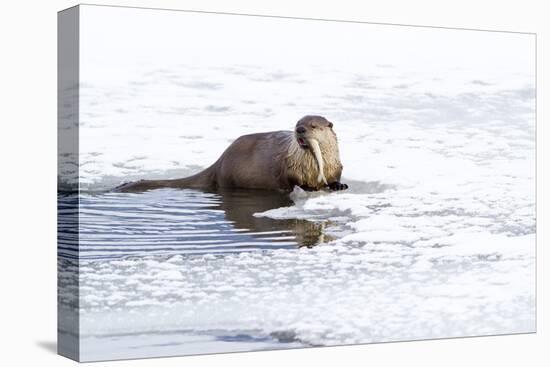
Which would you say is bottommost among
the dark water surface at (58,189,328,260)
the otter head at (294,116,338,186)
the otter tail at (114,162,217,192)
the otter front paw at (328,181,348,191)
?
the dark water surface at (58,189,328,260)

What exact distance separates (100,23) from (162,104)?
0.61m

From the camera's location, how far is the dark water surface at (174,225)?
302 inches

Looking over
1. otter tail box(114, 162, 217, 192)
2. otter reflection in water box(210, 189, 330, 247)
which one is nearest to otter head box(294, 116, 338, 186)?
otter reflection in water box(210, 189, 330, 247)

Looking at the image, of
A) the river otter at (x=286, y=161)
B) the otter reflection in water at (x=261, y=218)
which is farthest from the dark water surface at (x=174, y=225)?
the river otter at (x=286, y=161)

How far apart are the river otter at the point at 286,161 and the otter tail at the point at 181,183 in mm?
40

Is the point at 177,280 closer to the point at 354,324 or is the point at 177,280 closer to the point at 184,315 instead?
the point at 184,315

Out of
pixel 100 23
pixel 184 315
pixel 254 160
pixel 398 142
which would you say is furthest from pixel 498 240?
pixel 100 23

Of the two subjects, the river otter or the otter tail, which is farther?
the river otter

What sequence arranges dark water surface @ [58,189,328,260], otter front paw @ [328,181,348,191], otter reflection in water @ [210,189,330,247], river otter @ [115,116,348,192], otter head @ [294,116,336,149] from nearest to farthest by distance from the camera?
dark water surface @ [58,189,328,260] < otter reflection in water @ [210,189,330,247] < river otter @ [115,116,348,192] < otter head @ [294,116,336,149] < otter front paw @ [328,181,348,191]

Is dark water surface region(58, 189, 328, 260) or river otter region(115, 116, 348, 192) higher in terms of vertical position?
river otter region(115, 116, 348, 192)

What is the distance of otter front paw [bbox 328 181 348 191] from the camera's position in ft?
27.8

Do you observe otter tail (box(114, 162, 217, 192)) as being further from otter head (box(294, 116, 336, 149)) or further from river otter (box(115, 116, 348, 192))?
otter head (box(294, 116, 336, 149))

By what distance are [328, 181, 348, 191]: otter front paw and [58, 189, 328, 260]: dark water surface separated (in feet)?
0.99

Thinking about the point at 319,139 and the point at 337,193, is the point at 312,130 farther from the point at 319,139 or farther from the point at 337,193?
the point at 337,193
